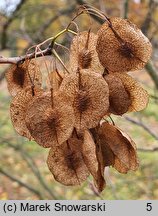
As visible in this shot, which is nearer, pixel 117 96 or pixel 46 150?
pixel 117 96

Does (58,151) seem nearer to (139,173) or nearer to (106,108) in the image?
(106,108)

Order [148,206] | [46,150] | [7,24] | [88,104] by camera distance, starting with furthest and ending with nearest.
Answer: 1. [46,150]
2. [7,24]
3. [148,206]
4. [88,104]

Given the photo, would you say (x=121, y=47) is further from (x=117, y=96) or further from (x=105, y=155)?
(x=105, y=155)

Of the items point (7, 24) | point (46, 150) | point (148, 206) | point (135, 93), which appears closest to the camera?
point (135, 93)

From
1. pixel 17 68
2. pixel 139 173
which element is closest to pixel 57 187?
pixel 139 173

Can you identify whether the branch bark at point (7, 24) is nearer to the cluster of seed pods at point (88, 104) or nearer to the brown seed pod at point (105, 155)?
the cluster of seed pods at point (88, 104)

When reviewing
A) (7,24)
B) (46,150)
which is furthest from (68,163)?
(46,150)

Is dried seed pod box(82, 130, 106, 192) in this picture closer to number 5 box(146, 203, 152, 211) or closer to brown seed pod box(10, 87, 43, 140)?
Answer: brown seed pod box(10, 87, 43, 140)
